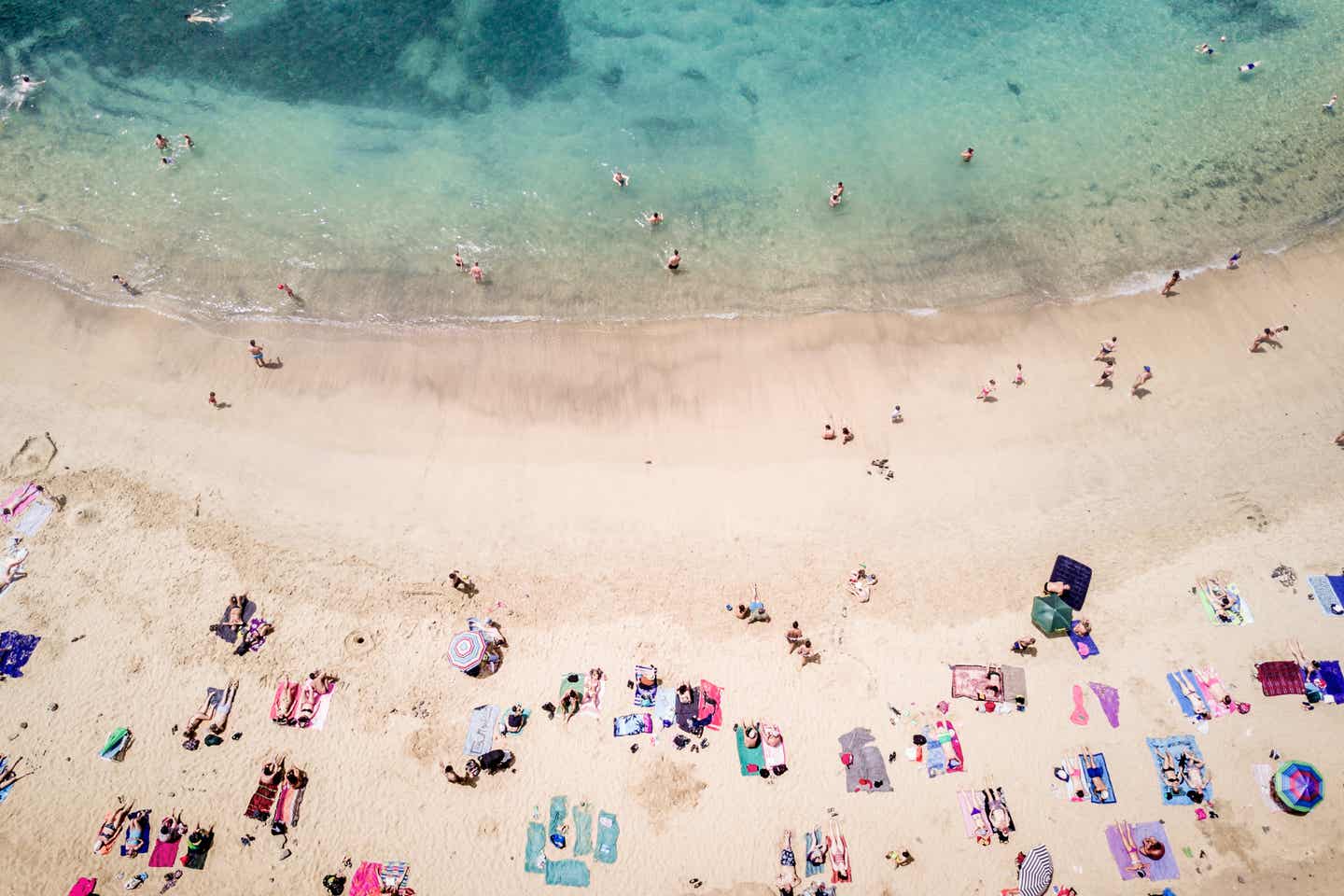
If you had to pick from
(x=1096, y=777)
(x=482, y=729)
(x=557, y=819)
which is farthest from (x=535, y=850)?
(x=1096, y=777)

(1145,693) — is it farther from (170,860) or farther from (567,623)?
(170,860)

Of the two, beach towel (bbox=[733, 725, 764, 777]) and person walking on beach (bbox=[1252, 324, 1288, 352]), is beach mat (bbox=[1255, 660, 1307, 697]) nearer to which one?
person walking on beach (bbox=[1252, 324, 1288, 352])

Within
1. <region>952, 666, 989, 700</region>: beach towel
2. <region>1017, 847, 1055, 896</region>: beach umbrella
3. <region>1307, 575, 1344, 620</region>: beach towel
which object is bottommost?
<region>1017, 847, 1055, 896</region>: beach umbrella

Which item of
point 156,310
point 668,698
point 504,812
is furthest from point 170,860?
point 156,310

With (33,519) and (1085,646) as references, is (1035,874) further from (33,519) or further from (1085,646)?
(33,519)

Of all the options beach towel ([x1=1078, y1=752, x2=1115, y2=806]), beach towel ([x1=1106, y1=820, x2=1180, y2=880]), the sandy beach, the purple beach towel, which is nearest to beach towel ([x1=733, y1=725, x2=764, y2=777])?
the sandy beach

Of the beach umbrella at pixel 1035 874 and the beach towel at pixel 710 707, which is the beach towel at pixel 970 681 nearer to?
the beach umbrella at pixel 1035 874

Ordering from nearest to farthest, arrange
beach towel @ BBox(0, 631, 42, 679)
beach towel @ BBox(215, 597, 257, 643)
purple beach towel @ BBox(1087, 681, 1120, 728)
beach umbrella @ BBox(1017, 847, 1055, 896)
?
beach umbrella @ BBox(1017, 847, 1055, 896) < purple beach towel @ BBox(1087, 681, 1120, 728) < beach towel @ BBox(0, 631, 42, 679) < beach towel @ BBox(215, 597, 257, 643)
